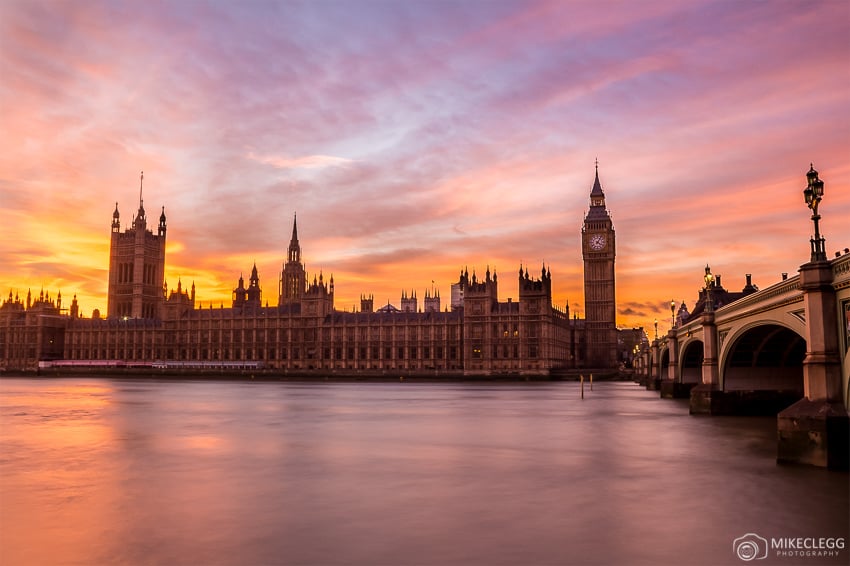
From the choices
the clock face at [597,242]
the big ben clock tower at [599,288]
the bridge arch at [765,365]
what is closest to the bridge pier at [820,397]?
the bridge arch at [765,365]

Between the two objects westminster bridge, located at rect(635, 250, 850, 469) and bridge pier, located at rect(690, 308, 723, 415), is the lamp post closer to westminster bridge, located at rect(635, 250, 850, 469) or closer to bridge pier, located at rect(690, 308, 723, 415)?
westminster bridge, located at rect(635, 250, 850, 469)

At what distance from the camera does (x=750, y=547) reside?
1155cm

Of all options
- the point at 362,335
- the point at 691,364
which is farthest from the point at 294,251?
the point at 691,364

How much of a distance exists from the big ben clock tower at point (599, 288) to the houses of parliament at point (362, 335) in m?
0.21

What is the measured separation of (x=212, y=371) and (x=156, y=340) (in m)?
29.1

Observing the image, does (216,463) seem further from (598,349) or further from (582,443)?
(598,349)

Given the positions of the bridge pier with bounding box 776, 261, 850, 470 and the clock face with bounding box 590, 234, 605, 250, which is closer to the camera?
the bridge pier with bounding box 776, 261, 850, 470

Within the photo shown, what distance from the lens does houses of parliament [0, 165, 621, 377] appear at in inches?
4879

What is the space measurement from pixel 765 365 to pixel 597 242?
114 metres

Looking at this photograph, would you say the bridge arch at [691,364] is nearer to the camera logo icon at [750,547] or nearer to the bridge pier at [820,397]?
the bridge pier at [820,397]

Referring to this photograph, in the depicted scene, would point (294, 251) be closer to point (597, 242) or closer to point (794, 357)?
point (597, 242)

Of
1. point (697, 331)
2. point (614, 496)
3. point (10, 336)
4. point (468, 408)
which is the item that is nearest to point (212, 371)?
point (10, 336)

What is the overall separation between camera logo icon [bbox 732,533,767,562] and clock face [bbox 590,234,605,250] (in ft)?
466

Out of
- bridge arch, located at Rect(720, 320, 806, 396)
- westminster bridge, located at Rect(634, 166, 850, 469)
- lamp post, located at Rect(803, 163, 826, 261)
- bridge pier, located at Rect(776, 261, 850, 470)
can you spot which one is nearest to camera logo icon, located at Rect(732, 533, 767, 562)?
bridge pier, located at Rect(776, 261, 850, 470)
